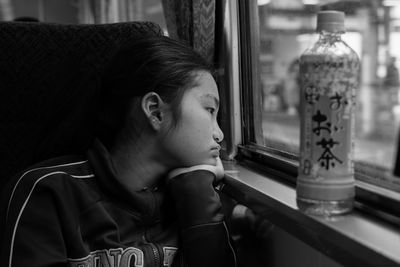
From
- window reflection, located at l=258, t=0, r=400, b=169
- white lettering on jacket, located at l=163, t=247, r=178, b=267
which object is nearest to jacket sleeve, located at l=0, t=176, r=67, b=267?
white lettering on jacket, located at l=163, t=247, r=178, b=267

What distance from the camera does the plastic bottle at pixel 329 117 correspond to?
0.81 metres

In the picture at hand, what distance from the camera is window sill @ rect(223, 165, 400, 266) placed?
0.72 metres

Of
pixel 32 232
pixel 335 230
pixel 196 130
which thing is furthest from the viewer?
pixel 196 130

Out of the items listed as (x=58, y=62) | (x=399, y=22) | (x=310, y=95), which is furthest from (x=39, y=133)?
(x=399, y=22)

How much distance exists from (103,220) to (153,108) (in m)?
0.29

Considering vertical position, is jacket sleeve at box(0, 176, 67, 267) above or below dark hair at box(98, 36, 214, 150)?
below

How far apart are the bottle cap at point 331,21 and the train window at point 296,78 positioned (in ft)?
0.52

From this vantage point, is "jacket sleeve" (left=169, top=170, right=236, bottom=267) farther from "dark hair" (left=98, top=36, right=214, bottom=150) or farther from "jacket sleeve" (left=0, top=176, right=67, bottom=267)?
"jacket sleeve" (left=0, top=176, right=67, bottom=267)

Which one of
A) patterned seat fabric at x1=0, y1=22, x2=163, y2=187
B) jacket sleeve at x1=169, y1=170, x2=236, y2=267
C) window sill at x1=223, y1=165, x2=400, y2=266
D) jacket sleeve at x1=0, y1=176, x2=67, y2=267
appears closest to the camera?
window sill at x1=223, y1=165, x2=400, y2=266

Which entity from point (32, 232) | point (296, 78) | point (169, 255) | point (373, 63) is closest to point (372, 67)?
point (373, 63)

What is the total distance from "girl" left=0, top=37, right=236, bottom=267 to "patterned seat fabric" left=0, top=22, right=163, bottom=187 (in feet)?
0.61

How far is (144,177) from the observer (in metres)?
1.16

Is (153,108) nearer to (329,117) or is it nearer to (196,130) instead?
(196,130)

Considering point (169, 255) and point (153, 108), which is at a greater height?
point (153, 108)
